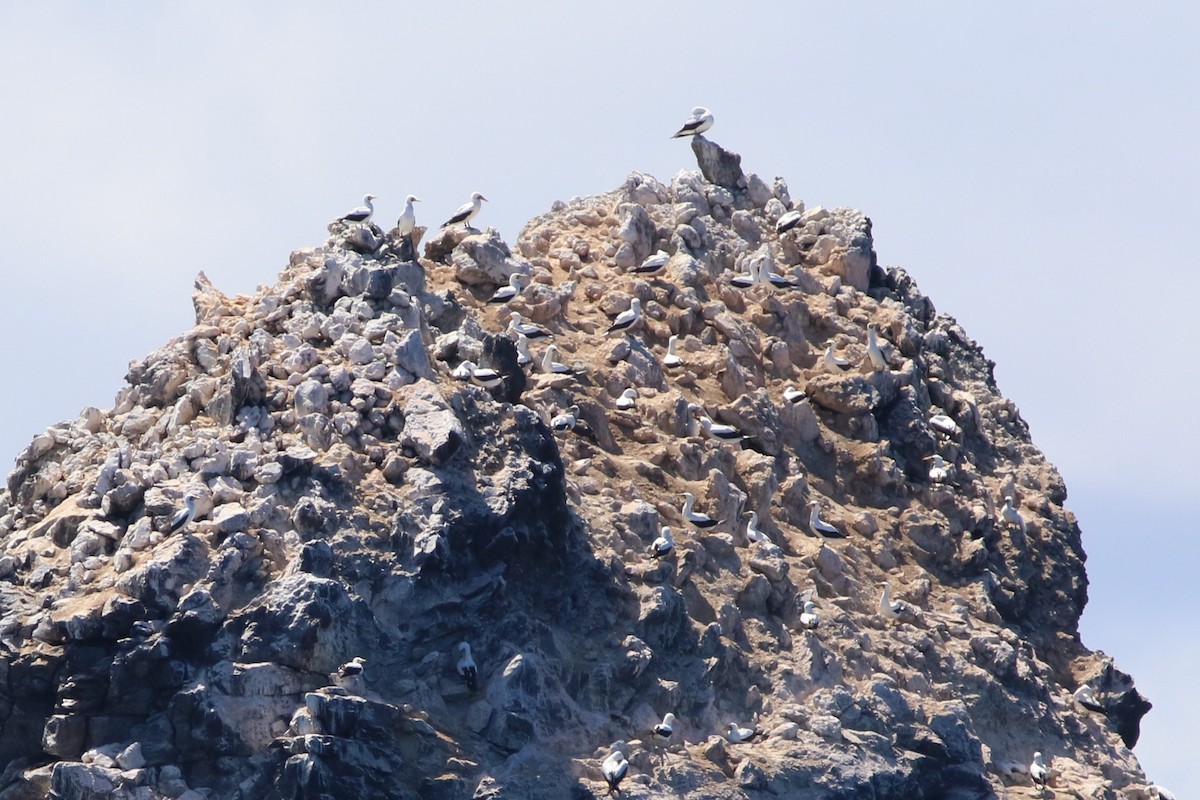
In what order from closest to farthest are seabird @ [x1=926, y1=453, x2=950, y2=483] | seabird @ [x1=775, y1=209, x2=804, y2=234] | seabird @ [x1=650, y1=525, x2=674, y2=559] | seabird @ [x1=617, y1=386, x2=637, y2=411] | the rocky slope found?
the rocky slope, seabird @ [x1=650, y1=525, x2=674, y2=559], seabird @ [x1=617, y1=386, x2=637, y2=411], seabird @ [x1=926, y1=453, x2=950, y2=483], seabird @ [x1=775, y1=209, x2=804, y2=234]

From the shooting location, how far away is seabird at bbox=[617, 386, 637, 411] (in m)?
59.3

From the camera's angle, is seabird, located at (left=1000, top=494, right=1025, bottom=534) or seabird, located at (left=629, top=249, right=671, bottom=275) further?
seabird, located at (left=629, top=249, right=671, bottom=275)

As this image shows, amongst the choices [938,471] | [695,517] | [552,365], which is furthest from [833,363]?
[695,517]

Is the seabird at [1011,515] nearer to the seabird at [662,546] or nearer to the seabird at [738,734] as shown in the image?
the seabird at [662,546]

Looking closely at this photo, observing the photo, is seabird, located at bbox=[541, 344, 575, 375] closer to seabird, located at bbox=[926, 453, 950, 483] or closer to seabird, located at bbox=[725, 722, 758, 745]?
seabird, located at bbox=[926, 453, 950, 483]

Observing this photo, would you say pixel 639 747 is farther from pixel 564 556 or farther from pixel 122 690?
pixel 122 690

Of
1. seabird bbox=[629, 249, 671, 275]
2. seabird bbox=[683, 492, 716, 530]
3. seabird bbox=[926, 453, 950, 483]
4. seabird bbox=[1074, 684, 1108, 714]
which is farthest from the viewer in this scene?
seabird bbox=[629, 249, 671, 275]

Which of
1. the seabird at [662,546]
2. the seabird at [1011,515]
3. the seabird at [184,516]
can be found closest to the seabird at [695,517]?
the seabird at [662,546]

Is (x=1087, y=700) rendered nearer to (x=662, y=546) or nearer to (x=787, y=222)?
(x=662, y=546)

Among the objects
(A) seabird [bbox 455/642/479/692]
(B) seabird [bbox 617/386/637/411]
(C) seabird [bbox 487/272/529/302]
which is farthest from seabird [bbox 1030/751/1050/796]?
(C) seabird [bbox 487/272/529/302]

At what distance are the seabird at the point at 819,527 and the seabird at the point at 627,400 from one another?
4041 millimetres

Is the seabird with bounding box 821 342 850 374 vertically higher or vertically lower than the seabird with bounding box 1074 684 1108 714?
higher

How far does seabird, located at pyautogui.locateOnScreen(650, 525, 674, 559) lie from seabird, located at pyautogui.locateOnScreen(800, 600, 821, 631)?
2.75 metres

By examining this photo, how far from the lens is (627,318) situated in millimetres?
61031
